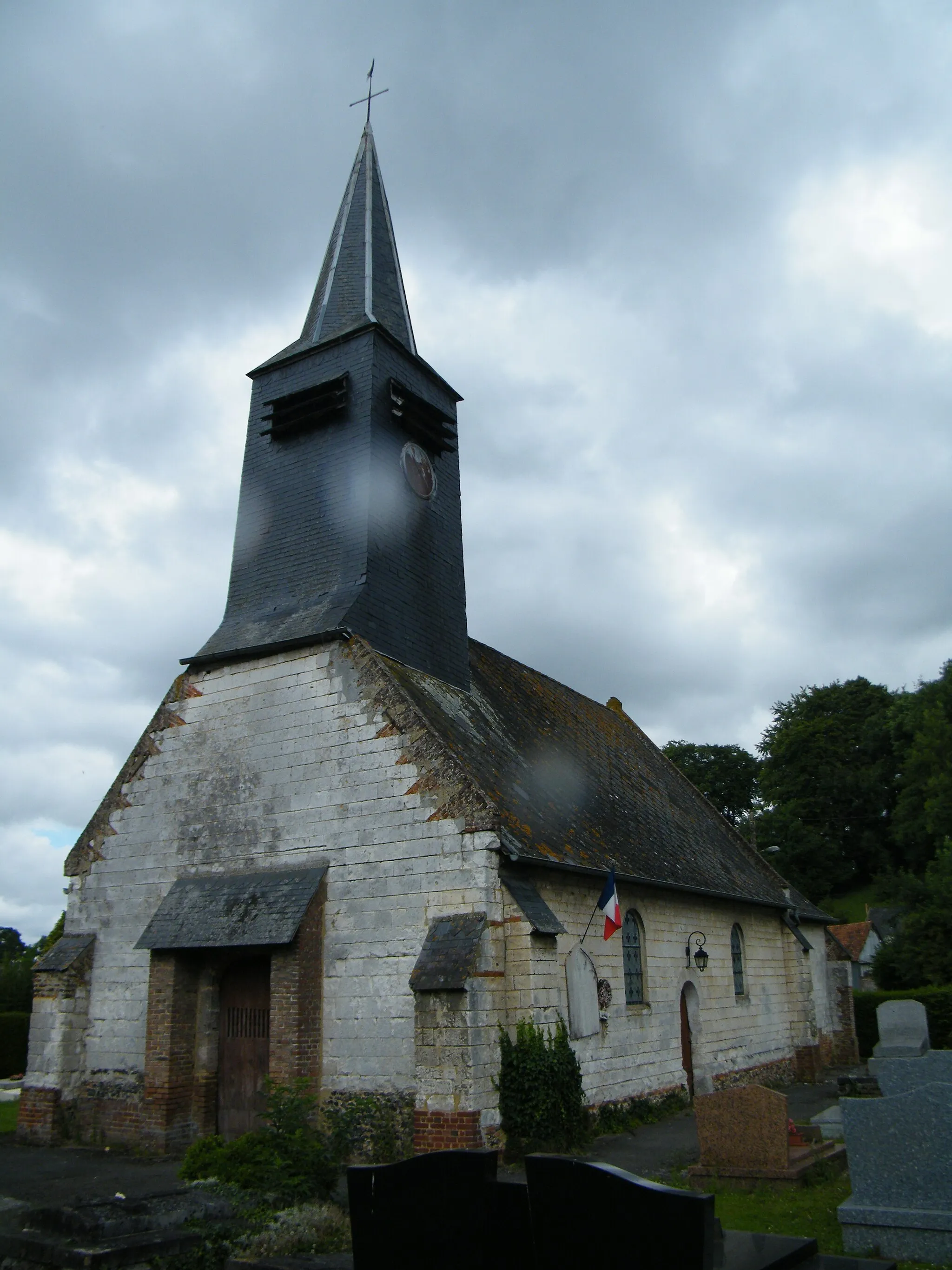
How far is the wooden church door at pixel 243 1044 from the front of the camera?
13281 mm

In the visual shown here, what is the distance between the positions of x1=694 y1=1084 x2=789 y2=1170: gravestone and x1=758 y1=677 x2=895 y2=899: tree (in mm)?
44826

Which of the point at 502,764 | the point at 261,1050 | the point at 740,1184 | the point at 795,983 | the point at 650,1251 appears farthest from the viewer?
the point at 795,983

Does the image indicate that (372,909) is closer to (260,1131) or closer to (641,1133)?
(260,1131)

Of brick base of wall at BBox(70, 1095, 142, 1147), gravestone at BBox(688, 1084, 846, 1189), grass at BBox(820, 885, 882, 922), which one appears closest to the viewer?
gravestone at BBox(688, 1084, 846, 1189)

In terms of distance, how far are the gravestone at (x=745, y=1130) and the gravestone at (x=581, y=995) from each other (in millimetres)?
2535

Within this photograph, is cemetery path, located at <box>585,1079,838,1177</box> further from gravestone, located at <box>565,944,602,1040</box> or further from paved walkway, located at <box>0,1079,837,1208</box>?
gravestone, located at <box>565,944,602,1040</box>

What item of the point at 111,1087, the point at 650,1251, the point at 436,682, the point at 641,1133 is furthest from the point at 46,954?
the point at 650,1251

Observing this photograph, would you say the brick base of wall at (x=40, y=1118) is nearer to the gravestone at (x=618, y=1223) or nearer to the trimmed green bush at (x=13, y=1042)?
the trimmed green bush at (x=13, y=1042)

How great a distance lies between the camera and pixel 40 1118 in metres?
14.2

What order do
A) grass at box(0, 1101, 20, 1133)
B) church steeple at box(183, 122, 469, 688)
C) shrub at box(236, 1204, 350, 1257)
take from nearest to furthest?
1. shrub at box(236, 1204, 350, 1257)
2. church steeple at box(183, 122, 469, 688)
3. grass at box(0, 1101, 20, 1133)

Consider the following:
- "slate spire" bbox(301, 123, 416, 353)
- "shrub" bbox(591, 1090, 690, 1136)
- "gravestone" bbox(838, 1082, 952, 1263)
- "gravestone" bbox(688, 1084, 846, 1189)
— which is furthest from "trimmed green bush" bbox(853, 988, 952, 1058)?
"slate spire" bbox(301, 123, 416, 353)

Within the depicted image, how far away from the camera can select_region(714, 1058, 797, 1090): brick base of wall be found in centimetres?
1744

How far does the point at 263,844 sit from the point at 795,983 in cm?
1427

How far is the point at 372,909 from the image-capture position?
12.5 metres
